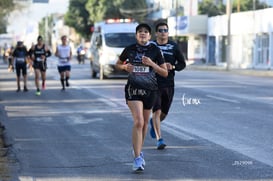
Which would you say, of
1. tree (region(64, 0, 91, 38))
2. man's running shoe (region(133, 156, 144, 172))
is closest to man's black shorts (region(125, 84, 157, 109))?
man's running shoe (region(133, 156, 144, 172))

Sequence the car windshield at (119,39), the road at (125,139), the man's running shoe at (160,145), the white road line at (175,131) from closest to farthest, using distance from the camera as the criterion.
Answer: the road at (125,139) → the man's running shoe at (160,145) → the white road line at (175,131) → the car windshield at (119,39)

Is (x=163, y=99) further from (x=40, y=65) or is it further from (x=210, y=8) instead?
(x=210, y=8)

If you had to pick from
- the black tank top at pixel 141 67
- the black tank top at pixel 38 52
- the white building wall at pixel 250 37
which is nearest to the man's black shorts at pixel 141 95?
the black tank top at pixel 141 67

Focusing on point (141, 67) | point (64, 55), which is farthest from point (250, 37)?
point (141, 67)

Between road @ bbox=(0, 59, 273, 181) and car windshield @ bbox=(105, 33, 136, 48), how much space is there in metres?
9.87

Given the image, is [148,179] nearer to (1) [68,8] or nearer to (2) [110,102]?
(2) [110,102]

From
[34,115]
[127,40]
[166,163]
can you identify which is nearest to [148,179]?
[166,163]

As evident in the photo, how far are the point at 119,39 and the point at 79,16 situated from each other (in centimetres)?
6256

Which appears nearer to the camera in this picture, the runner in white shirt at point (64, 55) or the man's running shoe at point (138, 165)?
the man's running shoe at point (138, 165)

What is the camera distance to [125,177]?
339 inches

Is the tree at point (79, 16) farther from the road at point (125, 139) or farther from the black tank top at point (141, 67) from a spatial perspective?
the black tank top at point (141, 67)

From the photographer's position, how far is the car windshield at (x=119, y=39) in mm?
30562

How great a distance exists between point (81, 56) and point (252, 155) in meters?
51.4

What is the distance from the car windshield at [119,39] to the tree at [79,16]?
2412 inches
